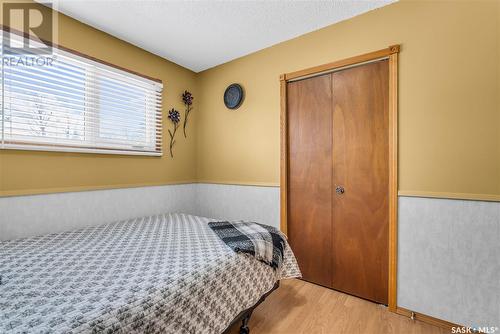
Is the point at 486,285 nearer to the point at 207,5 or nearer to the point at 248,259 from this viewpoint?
the point at 248,259

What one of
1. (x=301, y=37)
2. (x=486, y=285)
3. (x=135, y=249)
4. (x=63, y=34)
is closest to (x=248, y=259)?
(x=135, y=249)

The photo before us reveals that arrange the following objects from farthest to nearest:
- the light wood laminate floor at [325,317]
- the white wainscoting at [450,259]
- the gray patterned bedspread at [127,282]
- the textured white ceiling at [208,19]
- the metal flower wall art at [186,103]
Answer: the metal flower wall art at [186,103] → the textured white ceiling at [208,19] → the light wood laminate floor at [325,317] → the white wainscoting at [450,259] → the gray patterned bedspread at [127,282]

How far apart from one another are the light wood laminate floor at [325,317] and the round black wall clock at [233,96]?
2.01m

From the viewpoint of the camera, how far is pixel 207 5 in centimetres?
182

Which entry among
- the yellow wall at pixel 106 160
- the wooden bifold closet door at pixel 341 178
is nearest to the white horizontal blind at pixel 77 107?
the yellow wall at pixel 106 160

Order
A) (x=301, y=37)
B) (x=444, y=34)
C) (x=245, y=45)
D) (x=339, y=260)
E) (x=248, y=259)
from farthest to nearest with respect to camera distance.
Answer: (x=245, y=45), (x=301, y=37), (x=339, y=260), (x=444, y=34), (x=248, y=259)

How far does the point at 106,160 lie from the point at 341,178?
2.19 meters

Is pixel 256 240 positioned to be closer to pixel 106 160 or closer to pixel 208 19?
pixel 106 160

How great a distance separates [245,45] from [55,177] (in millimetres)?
2125

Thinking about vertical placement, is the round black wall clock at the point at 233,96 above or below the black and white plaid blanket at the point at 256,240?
above

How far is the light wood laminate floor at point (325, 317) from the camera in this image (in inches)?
62.2

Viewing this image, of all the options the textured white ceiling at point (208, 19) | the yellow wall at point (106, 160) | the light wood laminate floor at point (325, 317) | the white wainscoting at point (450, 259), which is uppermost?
the textured white ceiling at point (208, 19)

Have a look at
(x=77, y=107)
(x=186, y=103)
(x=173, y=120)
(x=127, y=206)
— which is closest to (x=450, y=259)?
(x=127, y=206)

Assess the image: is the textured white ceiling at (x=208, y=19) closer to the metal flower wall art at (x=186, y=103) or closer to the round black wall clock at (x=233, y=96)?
the round black wall clock at (x=233, y=96)
